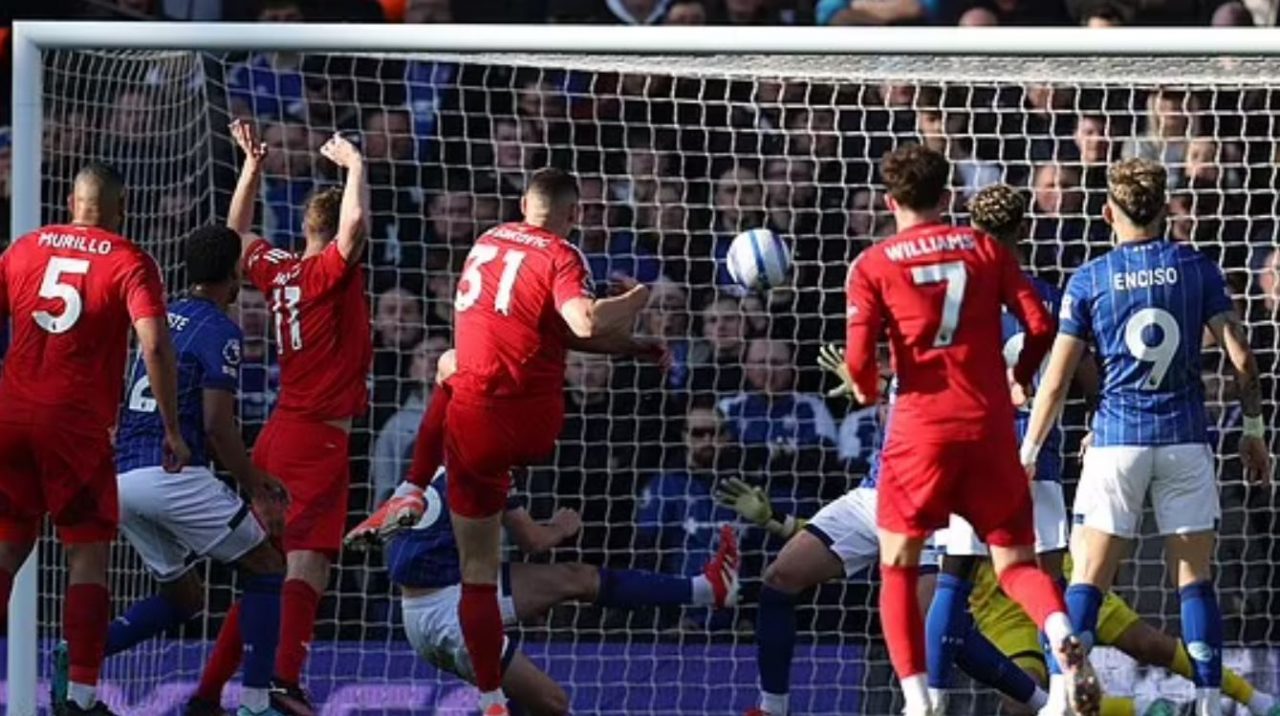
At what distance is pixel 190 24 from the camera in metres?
11.2

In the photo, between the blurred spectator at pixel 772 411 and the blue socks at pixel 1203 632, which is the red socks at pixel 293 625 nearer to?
the blurred spectator at pixel 772 411

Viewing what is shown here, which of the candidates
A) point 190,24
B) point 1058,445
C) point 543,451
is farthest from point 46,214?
point 1058,445

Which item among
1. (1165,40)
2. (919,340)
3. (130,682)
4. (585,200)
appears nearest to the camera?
(919,340)

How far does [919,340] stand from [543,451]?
1702mm

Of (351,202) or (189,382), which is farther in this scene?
(189,382)

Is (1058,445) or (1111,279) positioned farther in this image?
(1058,445)

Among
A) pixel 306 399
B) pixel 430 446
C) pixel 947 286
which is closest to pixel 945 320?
pixel 947 286

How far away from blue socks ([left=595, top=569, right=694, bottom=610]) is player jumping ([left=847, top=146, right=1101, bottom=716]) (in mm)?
2151

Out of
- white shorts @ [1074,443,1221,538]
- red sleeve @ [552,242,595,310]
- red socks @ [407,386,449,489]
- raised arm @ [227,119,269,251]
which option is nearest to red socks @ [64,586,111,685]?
red socks @ [407,386,449,489]

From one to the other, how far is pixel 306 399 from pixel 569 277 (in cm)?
147

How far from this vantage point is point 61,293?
1040cm

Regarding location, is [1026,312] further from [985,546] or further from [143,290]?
[143,290]

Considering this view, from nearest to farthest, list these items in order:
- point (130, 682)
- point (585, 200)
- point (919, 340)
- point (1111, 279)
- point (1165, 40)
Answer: point (919, 340) < point (1111, 279) < point (1165, 40) < point (130, 682) < point (585, 200)

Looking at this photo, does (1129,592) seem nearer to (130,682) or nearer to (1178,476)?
(1178,476)
